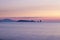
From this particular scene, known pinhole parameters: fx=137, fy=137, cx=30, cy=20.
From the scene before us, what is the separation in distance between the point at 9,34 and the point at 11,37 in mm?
140

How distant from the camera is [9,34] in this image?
289cm

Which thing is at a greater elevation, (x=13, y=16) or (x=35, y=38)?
(x=13, y=16)

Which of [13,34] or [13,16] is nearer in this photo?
[13,16]

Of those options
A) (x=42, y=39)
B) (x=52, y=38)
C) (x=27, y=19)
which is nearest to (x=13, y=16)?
(x=27, y=19)

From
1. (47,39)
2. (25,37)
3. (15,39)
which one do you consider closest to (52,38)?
(47,39)

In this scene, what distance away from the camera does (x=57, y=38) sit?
8.43 ft

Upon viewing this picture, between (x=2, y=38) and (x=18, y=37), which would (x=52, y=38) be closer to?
(x=18, y=37)

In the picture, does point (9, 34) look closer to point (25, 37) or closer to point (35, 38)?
point (25, 37)

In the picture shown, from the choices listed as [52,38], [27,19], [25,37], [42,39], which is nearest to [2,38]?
[25,37]

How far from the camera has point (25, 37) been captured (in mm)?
2686

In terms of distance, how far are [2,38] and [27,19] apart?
2.02 ft

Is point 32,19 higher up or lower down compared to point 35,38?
higher up

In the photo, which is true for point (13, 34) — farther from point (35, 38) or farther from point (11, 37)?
point (35, 38)

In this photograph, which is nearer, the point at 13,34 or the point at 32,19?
the point at 32,19
